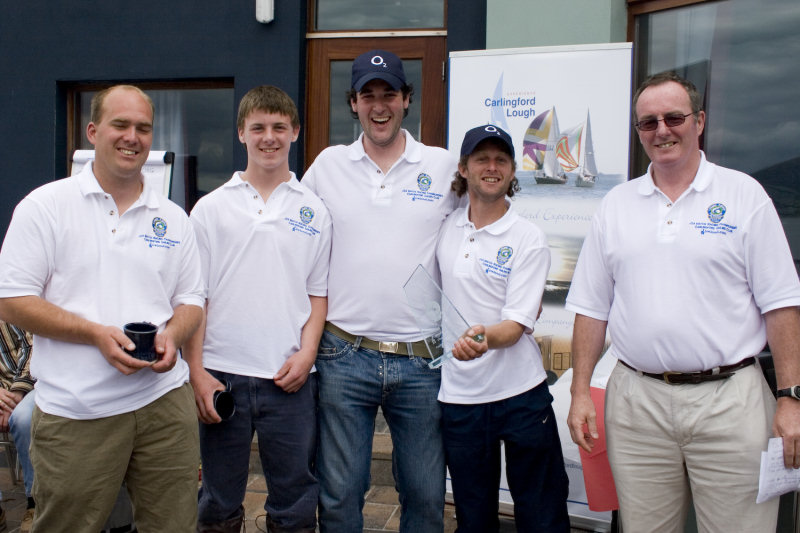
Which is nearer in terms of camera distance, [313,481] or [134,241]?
[134,241]

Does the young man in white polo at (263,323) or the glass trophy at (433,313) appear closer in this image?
the glass trophy at (433,313)

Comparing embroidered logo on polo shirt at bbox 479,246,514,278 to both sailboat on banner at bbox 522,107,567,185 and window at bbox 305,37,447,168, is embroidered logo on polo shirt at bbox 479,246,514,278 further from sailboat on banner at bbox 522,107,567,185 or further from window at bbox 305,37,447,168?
window at bbox 305,37,447,168

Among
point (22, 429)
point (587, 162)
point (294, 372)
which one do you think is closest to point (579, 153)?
point (587, 162)

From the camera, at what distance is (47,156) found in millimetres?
5918

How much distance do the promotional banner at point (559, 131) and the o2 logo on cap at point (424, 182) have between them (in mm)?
1317

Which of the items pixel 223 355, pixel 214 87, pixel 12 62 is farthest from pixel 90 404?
pixel 12 62

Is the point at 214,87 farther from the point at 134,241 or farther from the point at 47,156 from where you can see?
the point at 134,241

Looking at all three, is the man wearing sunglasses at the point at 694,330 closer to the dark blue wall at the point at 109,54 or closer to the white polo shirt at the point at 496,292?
the white polo shirt at the point at 496,292

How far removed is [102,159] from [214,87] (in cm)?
363

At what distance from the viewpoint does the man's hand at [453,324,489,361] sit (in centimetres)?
241

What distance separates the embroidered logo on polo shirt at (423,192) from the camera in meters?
2.78

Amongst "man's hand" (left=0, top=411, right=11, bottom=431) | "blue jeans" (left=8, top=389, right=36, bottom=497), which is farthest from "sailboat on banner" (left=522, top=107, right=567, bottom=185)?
"man's hand" (left=0, top=411, right=11, bottom=431)

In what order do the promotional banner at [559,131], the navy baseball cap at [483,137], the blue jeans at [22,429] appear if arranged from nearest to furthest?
the navy baseball cap at [483,137], the blue jeans at [22,429], the promotional banner at [559,131]

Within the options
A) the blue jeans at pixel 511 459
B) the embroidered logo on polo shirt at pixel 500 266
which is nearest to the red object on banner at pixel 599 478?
the blue jeans at pixel 511 459
